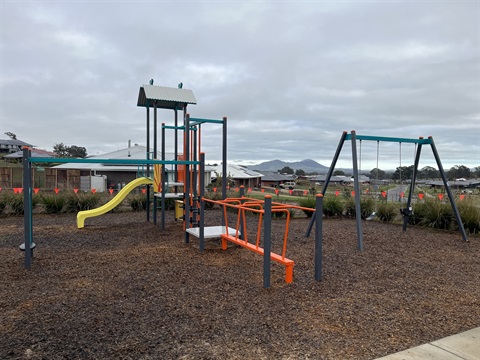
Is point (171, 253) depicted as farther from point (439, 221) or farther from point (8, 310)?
point (439, 221)

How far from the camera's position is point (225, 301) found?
3924 mm

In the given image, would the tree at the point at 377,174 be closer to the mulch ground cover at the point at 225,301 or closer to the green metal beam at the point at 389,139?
the green metal beam at the point at 389,139

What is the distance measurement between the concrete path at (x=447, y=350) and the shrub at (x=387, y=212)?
7.73 m

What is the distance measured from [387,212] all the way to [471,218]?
91.8 inches

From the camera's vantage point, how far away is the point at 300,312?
11.9ft

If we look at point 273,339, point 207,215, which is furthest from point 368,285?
point 207,215

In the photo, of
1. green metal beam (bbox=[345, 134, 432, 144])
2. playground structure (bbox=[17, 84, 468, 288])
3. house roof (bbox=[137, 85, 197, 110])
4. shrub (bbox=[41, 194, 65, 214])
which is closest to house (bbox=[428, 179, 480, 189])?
green metal beam (bbox=[345, 134, 432, 144])

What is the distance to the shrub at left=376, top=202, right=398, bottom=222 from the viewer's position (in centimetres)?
1051

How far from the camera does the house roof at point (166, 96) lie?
8727 millimetres

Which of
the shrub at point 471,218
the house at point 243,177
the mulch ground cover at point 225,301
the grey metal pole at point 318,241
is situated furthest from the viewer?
the house at point 243,177

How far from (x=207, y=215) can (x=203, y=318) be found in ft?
27.5

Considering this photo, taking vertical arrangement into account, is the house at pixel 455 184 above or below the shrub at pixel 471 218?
above

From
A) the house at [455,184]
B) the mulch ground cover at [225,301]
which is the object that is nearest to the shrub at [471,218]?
the house at [455,184]

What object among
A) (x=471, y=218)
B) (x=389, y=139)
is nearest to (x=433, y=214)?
(x=471, y=218)
